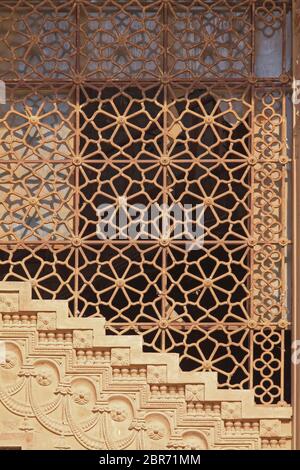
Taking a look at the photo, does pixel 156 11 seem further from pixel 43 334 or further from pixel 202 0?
pixel 43 334

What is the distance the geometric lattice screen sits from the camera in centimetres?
588

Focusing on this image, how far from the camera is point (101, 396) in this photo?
18.8 ft

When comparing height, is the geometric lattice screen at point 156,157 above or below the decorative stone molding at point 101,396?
above

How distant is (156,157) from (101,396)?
1.52 metres

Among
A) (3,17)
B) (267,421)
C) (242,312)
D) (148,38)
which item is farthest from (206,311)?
(3,17)

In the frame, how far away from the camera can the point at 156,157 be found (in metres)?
5.92

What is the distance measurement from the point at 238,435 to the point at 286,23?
261 cm

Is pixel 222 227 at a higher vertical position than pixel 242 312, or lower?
higher

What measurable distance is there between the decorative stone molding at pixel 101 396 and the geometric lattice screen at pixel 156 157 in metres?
0.16

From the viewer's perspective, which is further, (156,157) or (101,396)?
(156,157)

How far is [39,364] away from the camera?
5746mm

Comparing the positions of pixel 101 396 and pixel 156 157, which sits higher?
pixel 156 157

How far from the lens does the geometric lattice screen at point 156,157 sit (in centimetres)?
588

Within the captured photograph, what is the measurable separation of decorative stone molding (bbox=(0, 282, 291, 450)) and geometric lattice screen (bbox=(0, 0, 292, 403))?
16 cm
